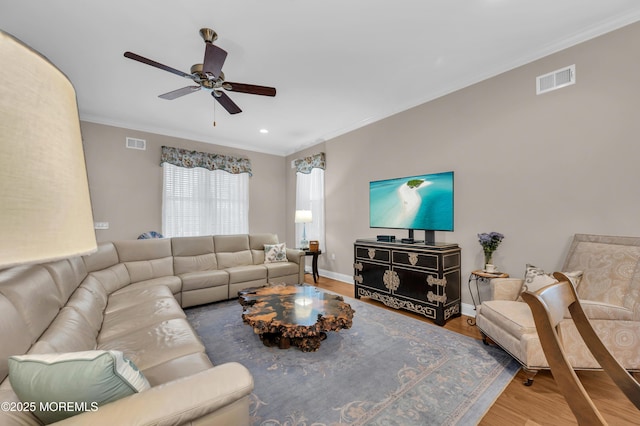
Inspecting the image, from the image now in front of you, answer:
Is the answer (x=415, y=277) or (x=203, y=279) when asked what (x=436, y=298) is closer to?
(x=415, y=277)

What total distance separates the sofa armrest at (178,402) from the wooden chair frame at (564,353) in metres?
1.06

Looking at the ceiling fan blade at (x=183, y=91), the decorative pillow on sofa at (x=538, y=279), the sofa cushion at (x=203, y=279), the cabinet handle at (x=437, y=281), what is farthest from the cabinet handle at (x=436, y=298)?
the ceiling fan blade at (x=183, y=91)

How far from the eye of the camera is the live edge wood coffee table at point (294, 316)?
2104 mm

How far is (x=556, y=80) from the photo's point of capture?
8.48 feet

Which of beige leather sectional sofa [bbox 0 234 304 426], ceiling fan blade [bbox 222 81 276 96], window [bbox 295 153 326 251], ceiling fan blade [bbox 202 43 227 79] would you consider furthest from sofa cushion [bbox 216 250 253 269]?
ceiling fan blade [bbox 202 43 227 79]

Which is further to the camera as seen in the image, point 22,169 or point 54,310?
point 54,310

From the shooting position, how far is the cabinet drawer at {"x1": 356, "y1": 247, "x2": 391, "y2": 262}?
11.4 feet

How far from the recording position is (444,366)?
2109 mm

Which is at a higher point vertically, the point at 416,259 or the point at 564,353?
the point at 564,353

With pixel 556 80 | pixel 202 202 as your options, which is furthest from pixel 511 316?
pixel 202 202

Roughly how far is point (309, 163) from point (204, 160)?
209cm

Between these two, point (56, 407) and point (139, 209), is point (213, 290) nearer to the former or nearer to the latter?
point (139, 209)

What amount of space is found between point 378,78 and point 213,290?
11.5 ft

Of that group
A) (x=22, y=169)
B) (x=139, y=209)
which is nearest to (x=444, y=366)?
(x=22, y=169)
